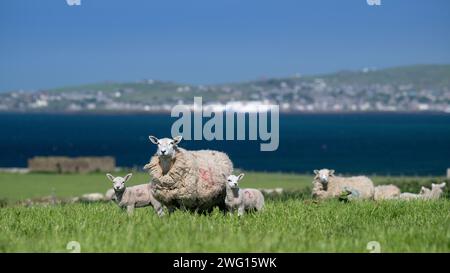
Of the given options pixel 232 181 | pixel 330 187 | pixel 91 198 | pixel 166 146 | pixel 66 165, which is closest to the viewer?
pixel 166 146

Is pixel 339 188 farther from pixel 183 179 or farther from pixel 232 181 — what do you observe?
pixel 183 179

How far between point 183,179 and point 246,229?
2421mm

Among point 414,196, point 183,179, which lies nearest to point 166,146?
point 183,179

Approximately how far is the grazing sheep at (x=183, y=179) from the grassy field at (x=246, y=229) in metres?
0.38

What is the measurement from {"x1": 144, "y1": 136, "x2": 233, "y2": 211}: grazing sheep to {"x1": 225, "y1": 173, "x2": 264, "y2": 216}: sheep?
0.61ft

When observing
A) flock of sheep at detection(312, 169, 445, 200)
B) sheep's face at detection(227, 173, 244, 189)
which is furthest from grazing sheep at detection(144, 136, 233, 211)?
flock of sheep at detection(312, 169, 445, 200)

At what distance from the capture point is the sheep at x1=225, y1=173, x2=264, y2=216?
55.3 feet

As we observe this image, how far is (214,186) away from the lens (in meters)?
17.0

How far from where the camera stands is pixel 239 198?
677 inches

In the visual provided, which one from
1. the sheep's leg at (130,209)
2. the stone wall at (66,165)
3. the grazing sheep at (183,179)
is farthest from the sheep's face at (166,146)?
the stone wall at (66,165)

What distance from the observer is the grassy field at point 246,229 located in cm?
1272
